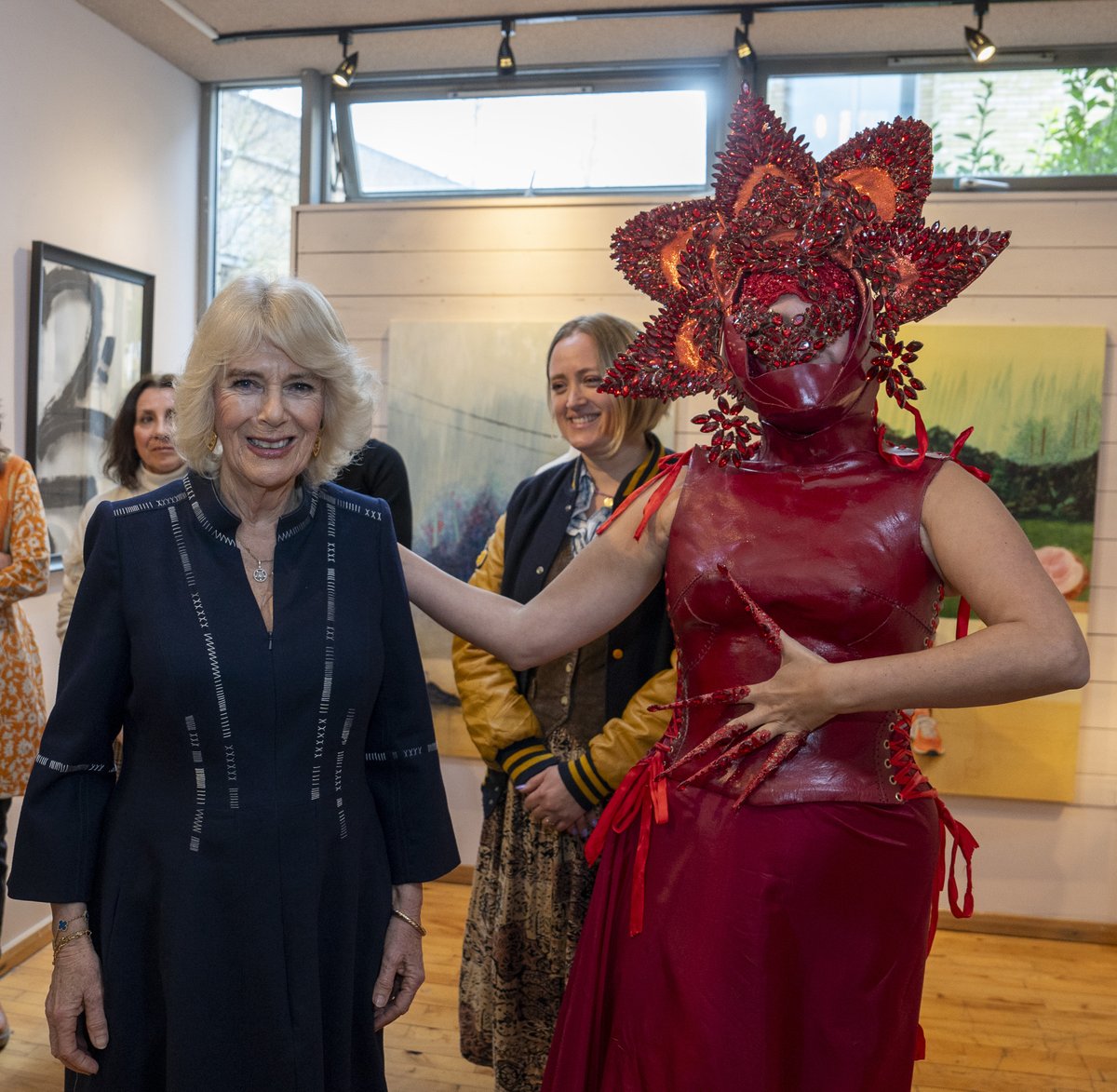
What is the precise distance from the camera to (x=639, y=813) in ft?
5.08

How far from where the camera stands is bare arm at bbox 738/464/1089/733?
1286 millimetres

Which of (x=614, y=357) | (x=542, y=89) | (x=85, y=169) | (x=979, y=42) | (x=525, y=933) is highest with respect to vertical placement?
(x=542, y=89)

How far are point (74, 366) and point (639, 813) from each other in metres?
2.94

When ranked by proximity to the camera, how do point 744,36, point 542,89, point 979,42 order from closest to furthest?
point 979,42
point 744,36
point 542,89

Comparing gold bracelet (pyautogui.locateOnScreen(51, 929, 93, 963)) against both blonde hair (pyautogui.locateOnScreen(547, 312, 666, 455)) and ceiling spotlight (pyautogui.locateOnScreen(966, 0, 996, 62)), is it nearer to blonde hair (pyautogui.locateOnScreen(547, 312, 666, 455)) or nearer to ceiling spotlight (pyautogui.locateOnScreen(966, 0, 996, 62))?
blonde hair (pyautogui.locateOnScreen(547, 312, 666, 455))

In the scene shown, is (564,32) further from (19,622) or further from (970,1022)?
(970,1022)

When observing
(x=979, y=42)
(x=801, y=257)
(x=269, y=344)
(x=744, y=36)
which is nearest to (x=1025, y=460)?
(x=979, y=42)

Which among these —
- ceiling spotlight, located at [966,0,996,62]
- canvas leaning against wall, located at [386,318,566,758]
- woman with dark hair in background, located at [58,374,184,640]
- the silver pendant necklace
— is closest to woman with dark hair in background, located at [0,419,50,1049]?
woman with dark hair in background, located at [58,374,184,640]

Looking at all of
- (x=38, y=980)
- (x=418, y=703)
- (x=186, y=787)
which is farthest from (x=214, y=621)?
(x=38, y=980)

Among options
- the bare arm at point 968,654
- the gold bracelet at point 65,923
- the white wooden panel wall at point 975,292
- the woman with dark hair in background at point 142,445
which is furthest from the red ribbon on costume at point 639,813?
the white wooden panel wall at point 975,292

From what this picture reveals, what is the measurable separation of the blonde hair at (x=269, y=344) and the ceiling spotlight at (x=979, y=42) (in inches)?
107

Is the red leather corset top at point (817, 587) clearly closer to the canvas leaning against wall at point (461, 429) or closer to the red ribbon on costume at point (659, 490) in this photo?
the red ribbon on costume at point (659, 490)

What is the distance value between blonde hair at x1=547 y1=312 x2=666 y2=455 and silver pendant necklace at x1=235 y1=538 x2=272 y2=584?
2.99ft

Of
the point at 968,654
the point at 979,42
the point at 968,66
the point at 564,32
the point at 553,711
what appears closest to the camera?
the point at 968,654
